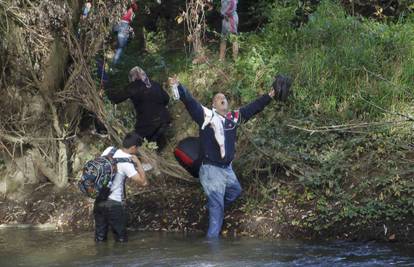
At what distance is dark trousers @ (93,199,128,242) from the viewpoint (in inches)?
352

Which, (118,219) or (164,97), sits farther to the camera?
(164,97)

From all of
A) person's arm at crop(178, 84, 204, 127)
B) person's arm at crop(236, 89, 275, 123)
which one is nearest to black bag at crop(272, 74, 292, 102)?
person's arm at crop(236, 89, 275, 123)

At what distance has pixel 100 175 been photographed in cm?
870

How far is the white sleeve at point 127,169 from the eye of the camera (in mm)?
8797

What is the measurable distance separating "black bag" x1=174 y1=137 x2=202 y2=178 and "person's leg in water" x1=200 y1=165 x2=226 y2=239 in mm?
424

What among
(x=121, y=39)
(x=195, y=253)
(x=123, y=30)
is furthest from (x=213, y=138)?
(x=121, y=39)

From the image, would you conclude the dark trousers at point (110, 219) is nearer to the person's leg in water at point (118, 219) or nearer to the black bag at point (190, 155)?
the person's leg in water at point (118, 219)

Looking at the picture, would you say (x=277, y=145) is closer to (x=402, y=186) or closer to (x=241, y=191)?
(x=241, y=191)

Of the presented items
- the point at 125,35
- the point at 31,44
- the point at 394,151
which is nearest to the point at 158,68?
the point at 125,35

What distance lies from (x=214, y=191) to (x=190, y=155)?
2.81 ft

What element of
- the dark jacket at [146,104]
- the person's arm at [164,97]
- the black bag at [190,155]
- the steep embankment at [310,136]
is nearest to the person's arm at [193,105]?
the black bag at [190,155]

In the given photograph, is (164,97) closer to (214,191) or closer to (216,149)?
(216,149)

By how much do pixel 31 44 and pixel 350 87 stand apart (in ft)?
17.7

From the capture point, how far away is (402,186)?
9.09m
